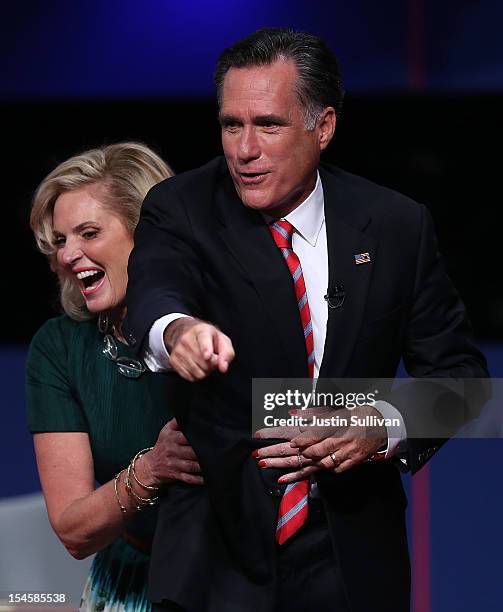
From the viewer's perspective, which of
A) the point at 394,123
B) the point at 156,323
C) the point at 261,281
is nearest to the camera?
the point at 156,323

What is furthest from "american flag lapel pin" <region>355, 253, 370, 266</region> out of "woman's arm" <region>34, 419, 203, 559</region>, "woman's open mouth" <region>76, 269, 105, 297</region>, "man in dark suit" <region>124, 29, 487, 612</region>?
"woman's open mouth" <region>76, 269, 105, 297</region>

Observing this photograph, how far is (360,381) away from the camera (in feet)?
5.02

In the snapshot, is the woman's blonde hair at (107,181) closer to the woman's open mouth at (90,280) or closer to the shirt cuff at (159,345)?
the woman's open mouth at (90,280)

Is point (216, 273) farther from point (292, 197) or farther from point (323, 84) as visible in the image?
point (323, 84)

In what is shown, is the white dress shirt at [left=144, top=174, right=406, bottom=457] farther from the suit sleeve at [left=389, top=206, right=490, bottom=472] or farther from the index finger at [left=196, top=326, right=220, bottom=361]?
the index finger at [left=196, top=326, right=220, bottom=361]

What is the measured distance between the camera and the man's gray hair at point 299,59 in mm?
1506

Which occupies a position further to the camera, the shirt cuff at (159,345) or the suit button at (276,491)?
the suit button at (276,491)

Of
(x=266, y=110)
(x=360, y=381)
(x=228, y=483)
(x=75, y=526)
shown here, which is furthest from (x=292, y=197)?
(x=75, y=526)

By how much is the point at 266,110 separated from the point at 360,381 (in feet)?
1.11

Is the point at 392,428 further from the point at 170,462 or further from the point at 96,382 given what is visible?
the point at 96,382

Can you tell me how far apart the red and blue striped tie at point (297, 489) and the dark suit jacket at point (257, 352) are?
16 mm

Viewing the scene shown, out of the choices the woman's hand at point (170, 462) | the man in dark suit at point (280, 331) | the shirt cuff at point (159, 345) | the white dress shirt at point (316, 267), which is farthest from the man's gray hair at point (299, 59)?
the woman's hand at point (170, 462)

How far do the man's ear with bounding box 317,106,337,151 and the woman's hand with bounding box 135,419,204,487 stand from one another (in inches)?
16.2

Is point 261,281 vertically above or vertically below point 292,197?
below
